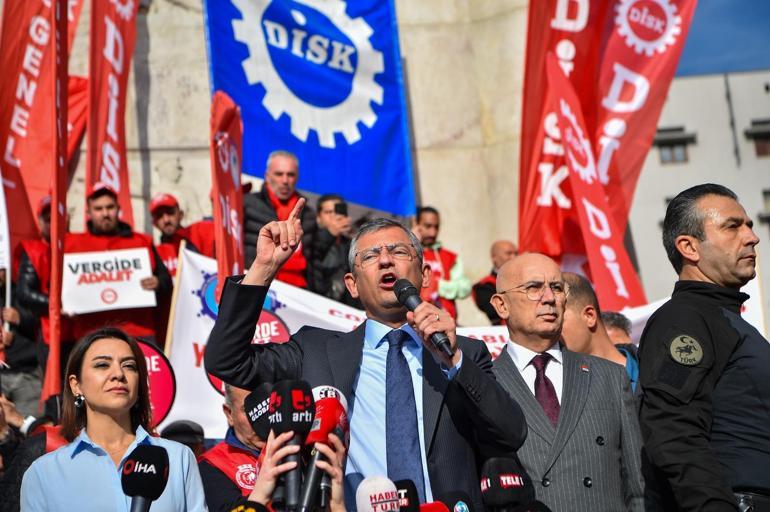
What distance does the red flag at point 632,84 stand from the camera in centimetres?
1037

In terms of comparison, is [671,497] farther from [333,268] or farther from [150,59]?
[150,59]

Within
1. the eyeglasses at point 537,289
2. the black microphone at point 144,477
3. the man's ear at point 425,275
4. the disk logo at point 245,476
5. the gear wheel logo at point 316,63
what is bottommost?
the disk logo at point 245,476

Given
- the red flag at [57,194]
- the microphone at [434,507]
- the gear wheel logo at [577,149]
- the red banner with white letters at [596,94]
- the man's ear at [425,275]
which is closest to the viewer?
the microphone at [434,507]

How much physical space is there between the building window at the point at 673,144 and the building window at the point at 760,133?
1.98 ft

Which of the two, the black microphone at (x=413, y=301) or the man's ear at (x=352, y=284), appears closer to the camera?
the black microphone at (x=413, y=301)

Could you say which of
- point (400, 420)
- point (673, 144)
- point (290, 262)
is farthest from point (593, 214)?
point (400, 420)

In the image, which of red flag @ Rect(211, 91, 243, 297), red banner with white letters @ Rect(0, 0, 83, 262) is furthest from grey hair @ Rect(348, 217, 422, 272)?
red banner with white letters @ Rect(0, 0, 83, 262)

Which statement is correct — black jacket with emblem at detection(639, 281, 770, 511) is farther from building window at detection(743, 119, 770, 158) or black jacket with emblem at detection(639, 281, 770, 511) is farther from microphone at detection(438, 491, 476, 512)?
building window at detection(743, 119, 770, 158)

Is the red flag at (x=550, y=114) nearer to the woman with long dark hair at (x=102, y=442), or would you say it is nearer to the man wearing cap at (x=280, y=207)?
the man wearing cap at (x=280, y=207)

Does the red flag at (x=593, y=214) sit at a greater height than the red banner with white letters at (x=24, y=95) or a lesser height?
lesser

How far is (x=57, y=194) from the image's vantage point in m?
7.54

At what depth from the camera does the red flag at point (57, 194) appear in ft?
23.1

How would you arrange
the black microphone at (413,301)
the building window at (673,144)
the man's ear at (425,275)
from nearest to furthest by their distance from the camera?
the black microphone at (413,301)
the man's ear at (425,275)
the building window at (673,144)

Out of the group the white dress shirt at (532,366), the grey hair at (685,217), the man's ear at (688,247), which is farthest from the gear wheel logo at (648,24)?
the man's ear at (688,247)
